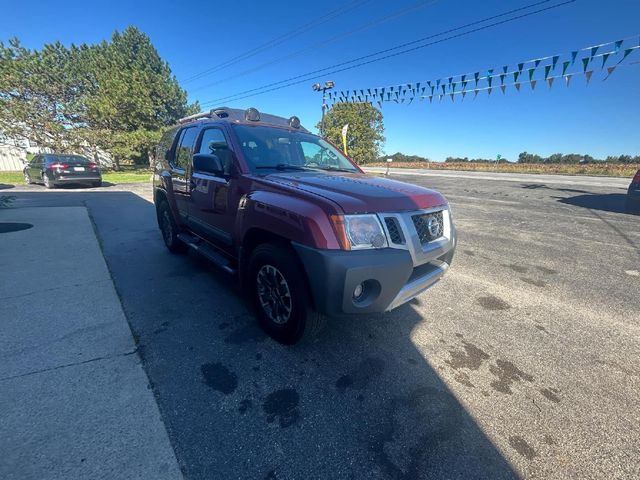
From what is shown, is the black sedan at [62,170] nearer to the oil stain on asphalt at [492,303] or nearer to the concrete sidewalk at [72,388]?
the concrete sidewalk at [72,388]

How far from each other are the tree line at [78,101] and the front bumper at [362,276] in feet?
80.3

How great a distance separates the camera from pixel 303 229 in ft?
7.05

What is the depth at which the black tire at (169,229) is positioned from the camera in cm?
482

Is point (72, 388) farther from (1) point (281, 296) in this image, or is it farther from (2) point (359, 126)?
(2) point (359, 126)

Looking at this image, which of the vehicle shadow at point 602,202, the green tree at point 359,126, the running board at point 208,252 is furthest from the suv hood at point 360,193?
the green tree at point 359,126

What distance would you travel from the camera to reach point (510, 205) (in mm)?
10758

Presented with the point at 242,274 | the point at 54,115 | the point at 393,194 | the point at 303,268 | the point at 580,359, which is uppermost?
the point at 54,115

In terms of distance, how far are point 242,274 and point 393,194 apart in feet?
5.37

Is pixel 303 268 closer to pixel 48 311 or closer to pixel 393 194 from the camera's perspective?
pixel 393 194

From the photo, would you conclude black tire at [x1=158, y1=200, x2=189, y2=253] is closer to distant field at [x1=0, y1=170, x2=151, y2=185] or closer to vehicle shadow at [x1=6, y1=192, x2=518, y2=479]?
vehicle shadow at [x1=6, y1=192, x2=518, y2=479]

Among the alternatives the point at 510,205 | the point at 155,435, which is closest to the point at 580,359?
the point at 155,435

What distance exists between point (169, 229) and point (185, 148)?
152 centimetres

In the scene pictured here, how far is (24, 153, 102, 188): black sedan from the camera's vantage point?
41.4 ft

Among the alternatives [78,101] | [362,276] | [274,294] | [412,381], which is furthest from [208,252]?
[78,101]
